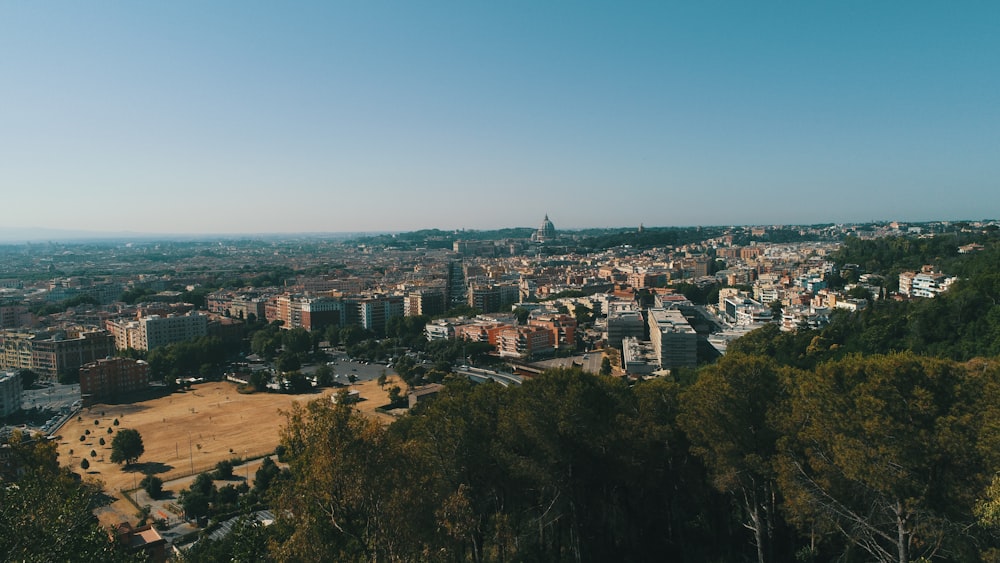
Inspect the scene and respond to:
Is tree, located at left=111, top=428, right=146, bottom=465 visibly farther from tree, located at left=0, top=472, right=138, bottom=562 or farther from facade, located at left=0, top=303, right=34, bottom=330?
facade, located at left=0, top=303, right=34, bottom=330

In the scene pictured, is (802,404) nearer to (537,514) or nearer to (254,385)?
(537,514)

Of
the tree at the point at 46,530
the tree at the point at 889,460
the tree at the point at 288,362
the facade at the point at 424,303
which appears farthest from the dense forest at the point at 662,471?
the facade at the point at 424,303

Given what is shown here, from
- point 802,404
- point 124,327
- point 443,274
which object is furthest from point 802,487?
point 443,274

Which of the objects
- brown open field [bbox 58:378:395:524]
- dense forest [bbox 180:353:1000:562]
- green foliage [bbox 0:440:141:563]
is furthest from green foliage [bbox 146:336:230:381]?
green foliage [bbox 0:440:141:563]

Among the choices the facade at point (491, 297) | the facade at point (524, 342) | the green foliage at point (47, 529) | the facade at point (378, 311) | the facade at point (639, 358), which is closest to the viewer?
the green foliage at point (47, 529)

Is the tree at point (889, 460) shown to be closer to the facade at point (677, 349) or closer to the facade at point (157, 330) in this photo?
the facade at point (677, 349)

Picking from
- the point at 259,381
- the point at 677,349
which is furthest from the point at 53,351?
the point at 677,349
